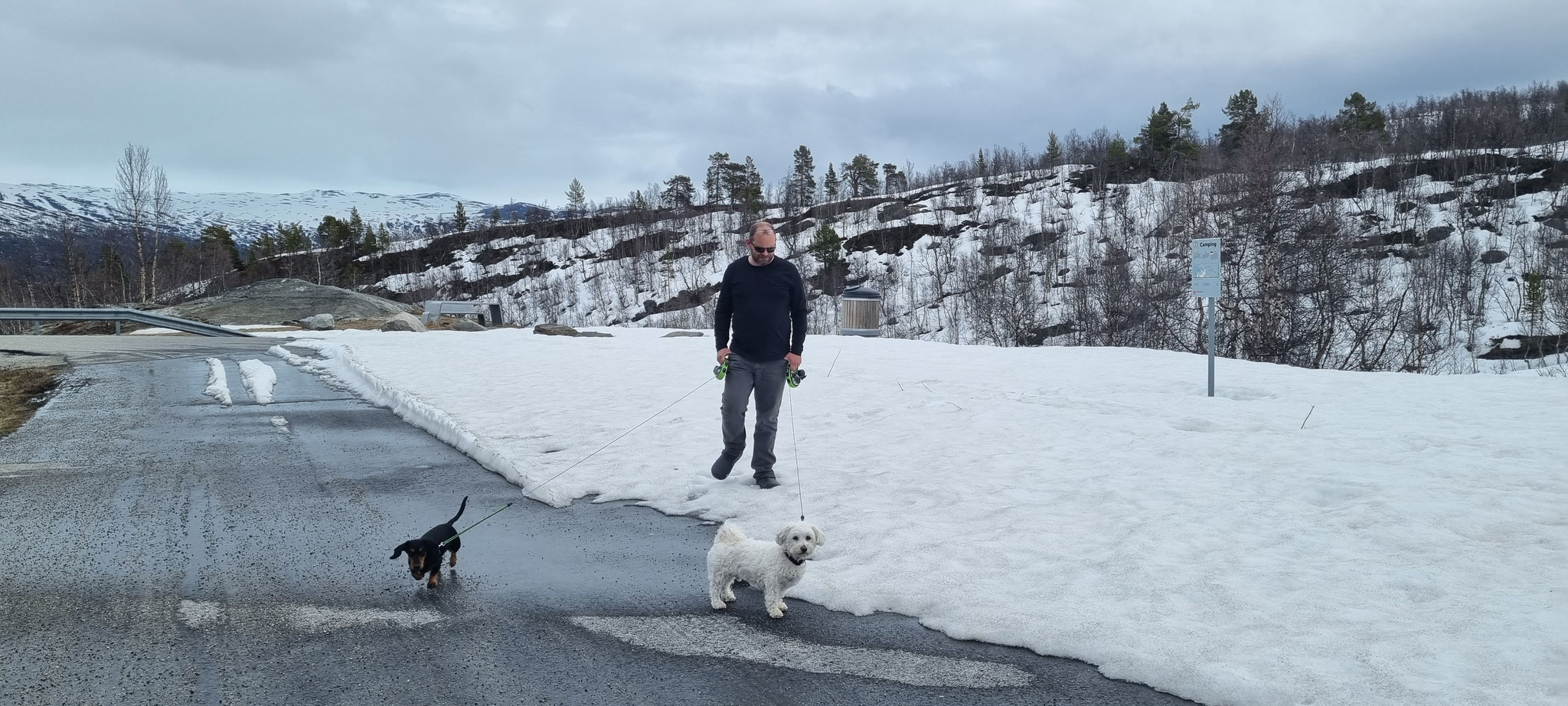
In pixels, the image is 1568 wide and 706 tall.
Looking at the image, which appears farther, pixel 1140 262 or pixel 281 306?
pixel 1140 262

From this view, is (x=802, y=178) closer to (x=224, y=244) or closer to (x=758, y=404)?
(x=224, y=244)

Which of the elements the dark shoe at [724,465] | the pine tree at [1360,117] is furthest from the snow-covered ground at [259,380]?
the pine tree at [1360,117]

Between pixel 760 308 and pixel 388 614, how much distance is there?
3.46 m

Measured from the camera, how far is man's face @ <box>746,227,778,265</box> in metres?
6.50

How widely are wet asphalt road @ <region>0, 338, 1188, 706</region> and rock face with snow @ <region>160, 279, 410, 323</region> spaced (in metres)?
35.1

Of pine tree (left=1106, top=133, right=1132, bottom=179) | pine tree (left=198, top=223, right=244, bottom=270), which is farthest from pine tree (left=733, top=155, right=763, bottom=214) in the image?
pine tree (left=198, top=223, right=244, bottom=270)

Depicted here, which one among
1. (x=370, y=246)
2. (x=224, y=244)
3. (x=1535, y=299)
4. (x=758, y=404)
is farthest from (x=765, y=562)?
(x=224, y=244)

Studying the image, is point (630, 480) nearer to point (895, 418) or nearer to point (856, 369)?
point (895, 418)

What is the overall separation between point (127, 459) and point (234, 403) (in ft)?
13.1

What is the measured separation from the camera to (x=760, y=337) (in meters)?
6.77

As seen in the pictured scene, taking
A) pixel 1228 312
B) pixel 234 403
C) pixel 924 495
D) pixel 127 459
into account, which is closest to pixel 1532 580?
pixel 924 495

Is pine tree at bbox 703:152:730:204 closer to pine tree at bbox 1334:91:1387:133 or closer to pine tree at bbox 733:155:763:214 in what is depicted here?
pine tree at bbox 733:155:763:214

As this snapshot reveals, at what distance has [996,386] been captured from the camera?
12898mm

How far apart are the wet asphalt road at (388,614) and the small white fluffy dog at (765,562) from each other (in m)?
0.14
